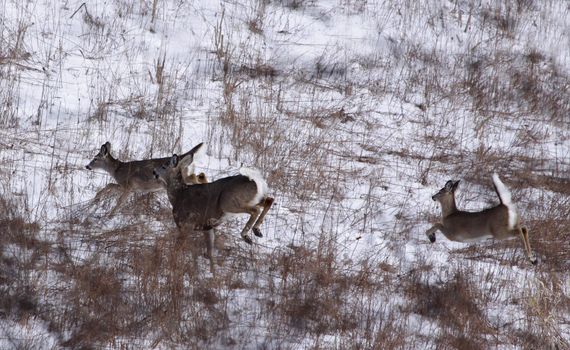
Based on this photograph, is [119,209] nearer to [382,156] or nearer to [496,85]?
[382,156]

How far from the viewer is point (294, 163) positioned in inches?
361

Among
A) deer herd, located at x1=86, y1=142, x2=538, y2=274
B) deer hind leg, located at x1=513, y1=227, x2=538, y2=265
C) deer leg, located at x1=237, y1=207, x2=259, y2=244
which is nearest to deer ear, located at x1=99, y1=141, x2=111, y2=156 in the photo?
deer herd, located at x1=86, y1=142, x2=538, y2=274

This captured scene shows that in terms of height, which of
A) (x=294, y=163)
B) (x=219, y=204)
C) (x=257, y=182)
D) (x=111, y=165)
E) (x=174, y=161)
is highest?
(x=257, y=182)

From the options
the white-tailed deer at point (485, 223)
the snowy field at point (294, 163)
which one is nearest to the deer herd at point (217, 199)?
the white-tailed deer at point (485, 223)

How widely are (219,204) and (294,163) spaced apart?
6.00ft

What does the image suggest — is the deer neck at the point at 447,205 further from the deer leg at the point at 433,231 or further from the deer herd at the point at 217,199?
the deer leg at the point at 433,231

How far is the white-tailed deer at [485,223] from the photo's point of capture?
773cm

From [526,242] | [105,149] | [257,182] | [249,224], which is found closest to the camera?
[257,182]

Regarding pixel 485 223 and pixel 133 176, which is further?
pixel 133 176

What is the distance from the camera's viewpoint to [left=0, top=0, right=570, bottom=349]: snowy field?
256 inches

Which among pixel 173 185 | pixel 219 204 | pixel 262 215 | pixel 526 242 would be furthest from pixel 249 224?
pixel 526 242

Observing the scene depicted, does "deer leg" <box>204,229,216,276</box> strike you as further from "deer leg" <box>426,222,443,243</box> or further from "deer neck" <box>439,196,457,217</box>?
"deer neck" <box>439,196,457,217</box>

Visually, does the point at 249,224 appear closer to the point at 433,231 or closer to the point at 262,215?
the point at 262,215

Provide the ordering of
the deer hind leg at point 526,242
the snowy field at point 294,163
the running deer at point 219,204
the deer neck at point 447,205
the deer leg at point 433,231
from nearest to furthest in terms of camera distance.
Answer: the snowy field at point 294,163 → the running deer at point 219,204 → the deer hind leg at point 526,242 → the deer leg at point 433,231 → the deer neck at point 447,205
